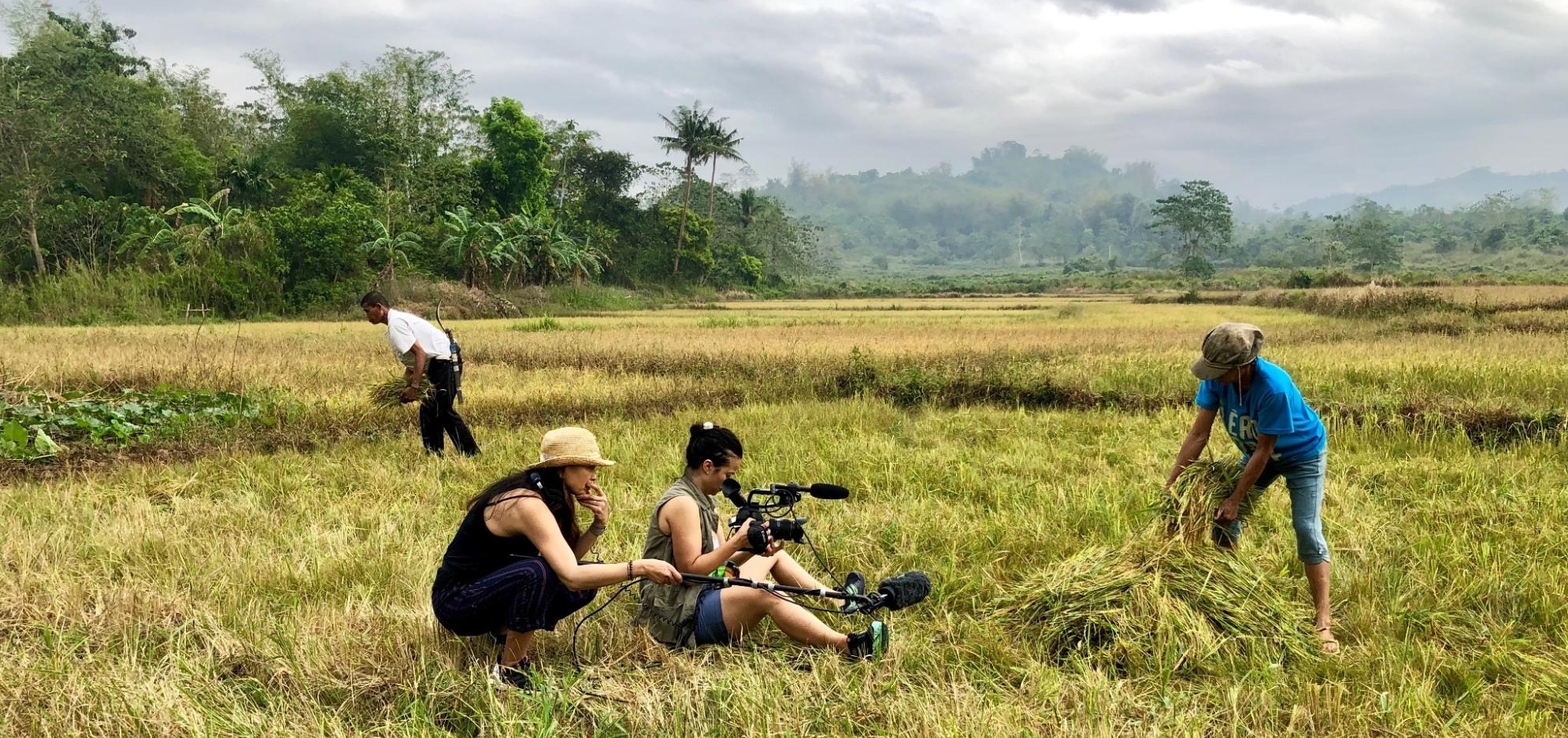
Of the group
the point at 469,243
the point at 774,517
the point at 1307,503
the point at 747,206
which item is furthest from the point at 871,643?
the point at 747,206

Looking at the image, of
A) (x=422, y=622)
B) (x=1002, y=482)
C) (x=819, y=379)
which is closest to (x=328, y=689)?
(x=422, y=622)

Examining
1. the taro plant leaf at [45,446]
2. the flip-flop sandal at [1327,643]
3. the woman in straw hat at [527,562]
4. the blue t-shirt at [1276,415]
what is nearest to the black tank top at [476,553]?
the woman in straw hat at [527,562]

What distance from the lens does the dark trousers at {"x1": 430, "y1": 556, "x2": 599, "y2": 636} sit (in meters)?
2.81

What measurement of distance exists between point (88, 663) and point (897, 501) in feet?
12.6

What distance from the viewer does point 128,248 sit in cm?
2466

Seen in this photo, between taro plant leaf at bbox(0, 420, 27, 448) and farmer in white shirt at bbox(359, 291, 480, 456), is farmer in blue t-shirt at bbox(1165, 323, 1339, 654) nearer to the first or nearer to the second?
farmer in white shirt at bbox(359, 291, 480, 456)

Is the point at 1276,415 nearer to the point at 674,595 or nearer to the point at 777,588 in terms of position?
the point at 777,588

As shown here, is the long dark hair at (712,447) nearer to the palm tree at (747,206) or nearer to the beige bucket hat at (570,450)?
the beige bucket hat at (570,450)

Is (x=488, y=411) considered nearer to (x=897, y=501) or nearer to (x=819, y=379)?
(x=819, y=379)

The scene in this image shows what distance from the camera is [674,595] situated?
124 inches

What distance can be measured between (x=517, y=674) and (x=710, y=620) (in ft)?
2.35

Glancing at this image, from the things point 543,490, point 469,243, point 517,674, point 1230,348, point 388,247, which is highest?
point 469,243

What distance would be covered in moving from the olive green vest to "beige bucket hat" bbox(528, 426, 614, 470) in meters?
0.36

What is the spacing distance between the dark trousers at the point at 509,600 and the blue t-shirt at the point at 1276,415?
2758mm
